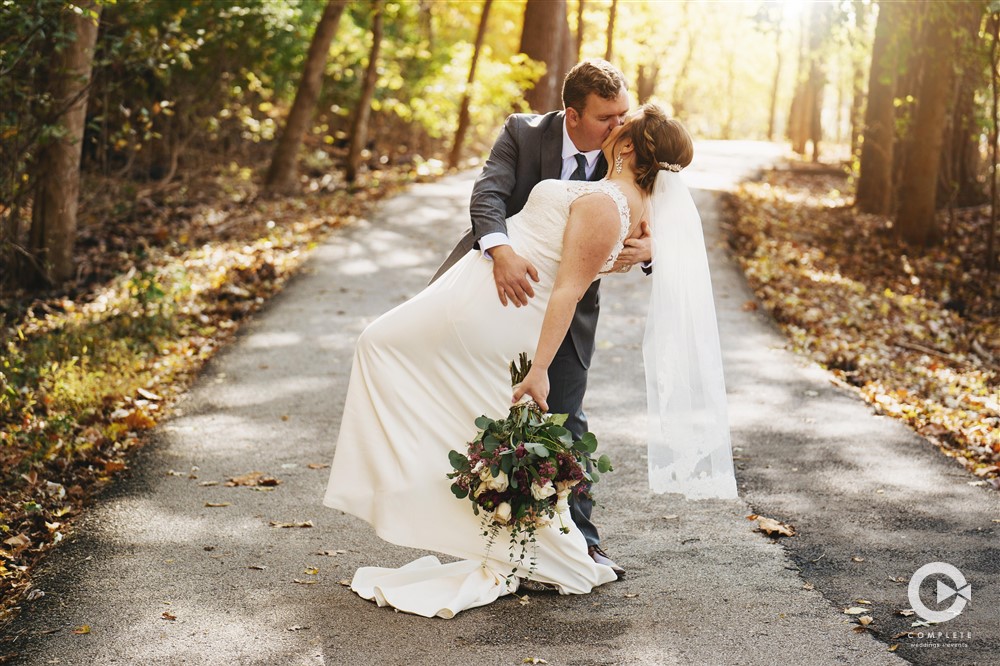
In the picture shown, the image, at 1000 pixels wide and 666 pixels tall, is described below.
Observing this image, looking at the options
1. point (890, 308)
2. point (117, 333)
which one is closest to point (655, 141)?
point (117, 333)

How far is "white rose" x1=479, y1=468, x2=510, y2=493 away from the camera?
4.20 metres

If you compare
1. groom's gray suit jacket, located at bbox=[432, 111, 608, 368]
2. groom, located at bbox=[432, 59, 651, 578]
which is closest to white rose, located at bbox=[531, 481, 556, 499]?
groom, located at bbox=[432, 59, 651, 578]

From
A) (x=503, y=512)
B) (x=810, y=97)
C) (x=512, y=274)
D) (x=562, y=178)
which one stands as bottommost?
(x=503, y=512)

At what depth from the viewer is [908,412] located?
829 centimetres

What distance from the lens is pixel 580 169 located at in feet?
16.0

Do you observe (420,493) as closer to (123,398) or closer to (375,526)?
(375,526)

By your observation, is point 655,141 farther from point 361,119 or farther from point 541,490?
point 361,119

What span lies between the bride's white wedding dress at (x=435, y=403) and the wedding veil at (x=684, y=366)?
40 cm

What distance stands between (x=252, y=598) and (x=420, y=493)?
0.94m

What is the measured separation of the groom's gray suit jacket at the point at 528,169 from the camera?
4875 millimetres

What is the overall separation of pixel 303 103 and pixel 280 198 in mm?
1802

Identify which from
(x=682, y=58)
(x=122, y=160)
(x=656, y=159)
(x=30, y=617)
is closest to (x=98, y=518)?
(x=30, y=617)

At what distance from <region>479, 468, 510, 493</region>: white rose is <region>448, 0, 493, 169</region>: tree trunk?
63.9ft

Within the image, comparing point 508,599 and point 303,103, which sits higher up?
point 303,103
